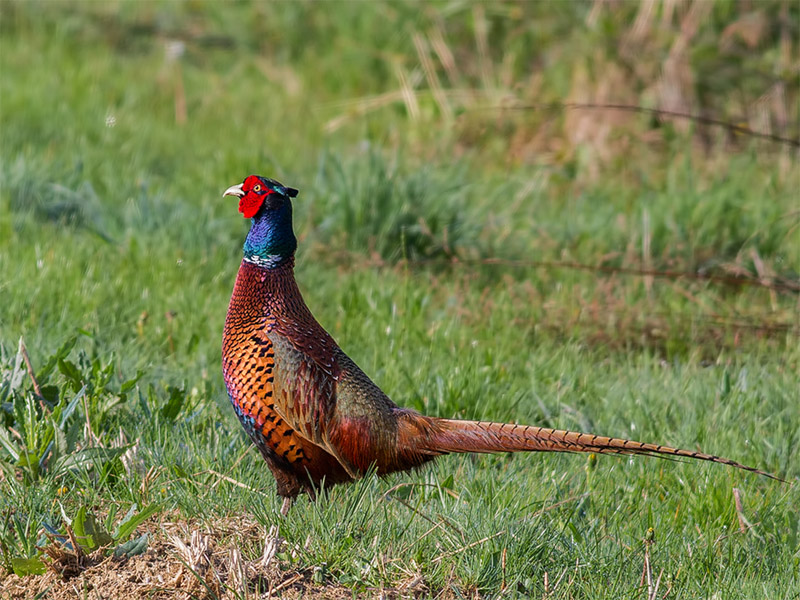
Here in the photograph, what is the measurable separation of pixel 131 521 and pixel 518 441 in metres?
1.11

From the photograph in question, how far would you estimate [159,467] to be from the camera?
336 centimetres

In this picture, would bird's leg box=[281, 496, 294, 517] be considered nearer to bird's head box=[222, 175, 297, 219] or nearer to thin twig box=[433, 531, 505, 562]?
thin twig box=[433, 531, 505, 562]

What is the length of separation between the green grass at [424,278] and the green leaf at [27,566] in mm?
76

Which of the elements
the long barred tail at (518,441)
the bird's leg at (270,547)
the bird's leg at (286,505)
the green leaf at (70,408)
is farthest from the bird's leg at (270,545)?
the green leaf at (70,408)

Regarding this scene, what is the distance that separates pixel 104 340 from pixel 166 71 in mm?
4055

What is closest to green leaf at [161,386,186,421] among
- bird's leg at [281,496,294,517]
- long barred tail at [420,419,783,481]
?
bird's leg at [281,496,294,517]

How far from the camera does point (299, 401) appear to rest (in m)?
3.18

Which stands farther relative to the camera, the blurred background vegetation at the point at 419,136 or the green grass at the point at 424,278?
the blurred background vegetation at the point at 419,136

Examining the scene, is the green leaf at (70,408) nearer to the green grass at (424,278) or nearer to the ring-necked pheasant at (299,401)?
the green grass at (424,278)

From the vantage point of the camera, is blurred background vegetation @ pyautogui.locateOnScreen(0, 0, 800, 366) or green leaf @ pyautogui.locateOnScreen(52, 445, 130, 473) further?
blurred background vegetation @ pyautogui.locateOnScreen(0, 0, 800, 366)

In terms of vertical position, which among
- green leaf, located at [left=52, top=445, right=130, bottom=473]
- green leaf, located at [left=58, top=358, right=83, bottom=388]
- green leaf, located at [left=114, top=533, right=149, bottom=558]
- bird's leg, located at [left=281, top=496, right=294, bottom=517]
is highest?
green leaf, located at [left=58, top=358, right=83, bottom=388]

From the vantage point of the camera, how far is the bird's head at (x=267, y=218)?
3270 millimetres

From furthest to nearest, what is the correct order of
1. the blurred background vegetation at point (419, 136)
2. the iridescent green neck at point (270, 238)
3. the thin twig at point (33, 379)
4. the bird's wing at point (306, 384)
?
1. the blurred background vegetation at point (419, 136)
2. the thin twig at point (33, 379)
3. the iridescent green neck at point (270, 238)
4. the bird's wing at point (306, 384)

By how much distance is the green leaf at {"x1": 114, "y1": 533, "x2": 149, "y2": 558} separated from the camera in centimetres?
292
